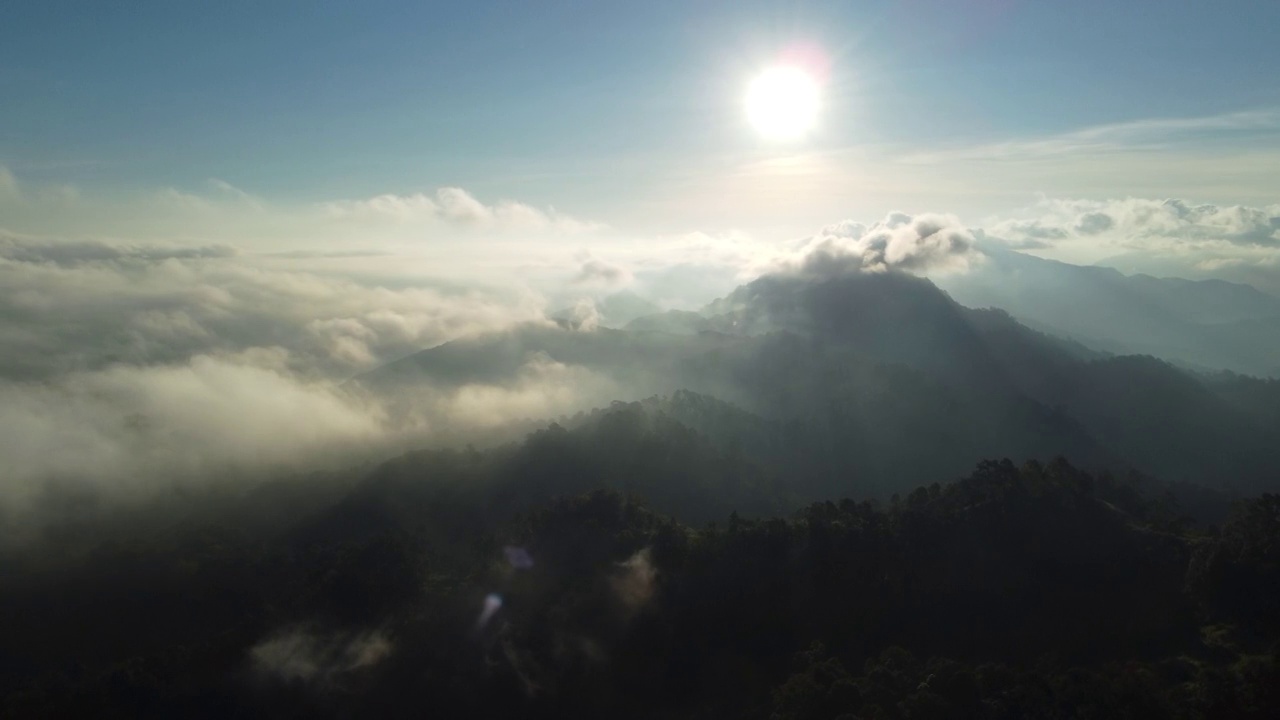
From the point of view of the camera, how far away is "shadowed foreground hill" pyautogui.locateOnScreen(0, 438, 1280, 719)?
136 ft

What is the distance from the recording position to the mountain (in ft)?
377

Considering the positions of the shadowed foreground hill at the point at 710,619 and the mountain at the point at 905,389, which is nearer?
the shadowed foreground hill at the point at 710,619

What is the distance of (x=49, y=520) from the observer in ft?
316

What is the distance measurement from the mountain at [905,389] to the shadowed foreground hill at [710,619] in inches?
1799

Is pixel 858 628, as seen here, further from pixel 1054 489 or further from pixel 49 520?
pixel 49 520

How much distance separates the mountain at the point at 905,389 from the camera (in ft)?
377

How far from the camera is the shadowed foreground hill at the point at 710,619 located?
4131 cm

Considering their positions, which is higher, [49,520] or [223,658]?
[223,658]

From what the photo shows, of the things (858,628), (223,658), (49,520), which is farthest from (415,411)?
(858,628)

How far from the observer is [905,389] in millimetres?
125062

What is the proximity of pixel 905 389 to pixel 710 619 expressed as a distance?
84511 mm

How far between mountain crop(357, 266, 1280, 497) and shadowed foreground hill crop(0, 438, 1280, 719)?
45690mm

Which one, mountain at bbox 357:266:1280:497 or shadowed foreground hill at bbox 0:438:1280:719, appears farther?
mountain at bbox 357:266:1280:497

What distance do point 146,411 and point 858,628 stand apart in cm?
16576
